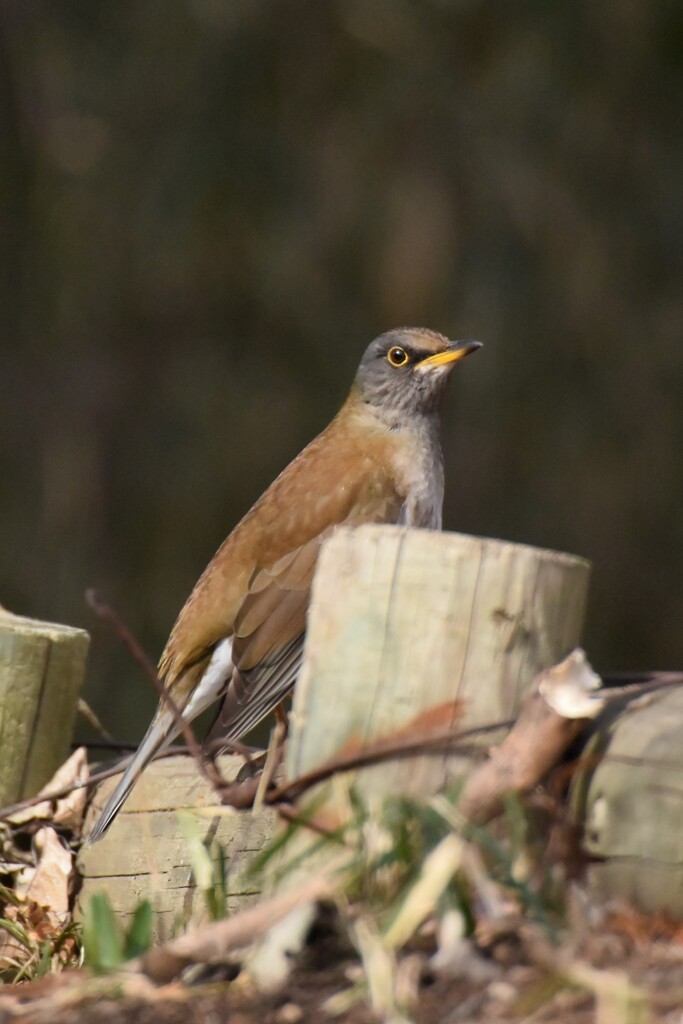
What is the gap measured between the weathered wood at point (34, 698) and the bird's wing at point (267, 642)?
47 cm

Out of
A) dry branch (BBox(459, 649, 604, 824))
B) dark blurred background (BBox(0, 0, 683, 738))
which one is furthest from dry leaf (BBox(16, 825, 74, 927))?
dark blurred background (BBox(0, 0, 683, 738))

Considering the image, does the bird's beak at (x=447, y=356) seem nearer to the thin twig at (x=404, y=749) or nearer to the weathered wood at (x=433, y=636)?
the weathered wood at (x=433, y=636)

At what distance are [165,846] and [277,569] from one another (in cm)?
113

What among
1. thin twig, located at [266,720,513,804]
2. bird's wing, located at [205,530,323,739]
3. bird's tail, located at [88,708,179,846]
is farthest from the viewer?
Result: bird's wing, located at [205,530,323,739]

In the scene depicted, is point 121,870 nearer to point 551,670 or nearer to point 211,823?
point 211,823

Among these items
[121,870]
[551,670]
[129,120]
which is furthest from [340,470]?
[129,120]

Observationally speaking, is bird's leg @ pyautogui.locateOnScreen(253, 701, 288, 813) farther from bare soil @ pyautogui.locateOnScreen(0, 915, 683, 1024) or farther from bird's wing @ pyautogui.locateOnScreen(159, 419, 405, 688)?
bird's wing @ pyautogui.locateOnScreen(159, 419, 405, 688)

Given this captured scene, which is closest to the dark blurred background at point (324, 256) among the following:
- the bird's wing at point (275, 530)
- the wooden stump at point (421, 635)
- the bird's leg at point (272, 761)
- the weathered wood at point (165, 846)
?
the bird's wing at point (275, 530)

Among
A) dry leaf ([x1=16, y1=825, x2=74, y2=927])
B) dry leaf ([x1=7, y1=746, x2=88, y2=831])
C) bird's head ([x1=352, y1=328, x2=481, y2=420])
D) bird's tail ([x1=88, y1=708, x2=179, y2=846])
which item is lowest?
dry leaf ([x1=16, y1=825, x2=74, y2=927])

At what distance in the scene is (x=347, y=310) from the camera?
9727 mm

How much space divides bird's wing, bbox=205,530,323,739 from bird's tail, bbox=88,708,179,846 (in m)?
0.37

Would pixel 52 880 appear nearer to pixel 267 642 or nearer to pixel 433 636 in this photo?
pixel 267 642

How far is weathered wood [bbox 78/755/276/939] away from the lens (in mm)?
3207

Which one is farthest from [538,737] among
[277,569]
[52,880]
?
[277,569]
